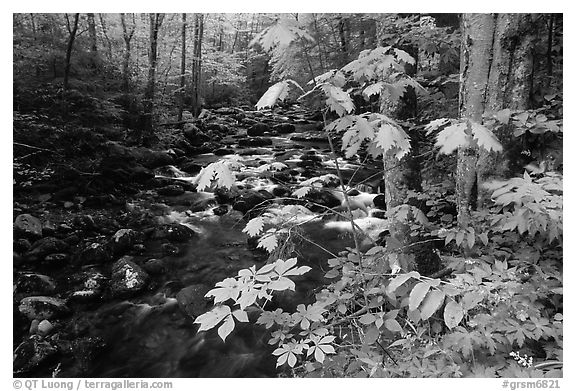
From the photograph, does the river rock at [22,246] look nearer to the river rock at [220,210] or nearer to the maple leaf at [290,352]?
the river rock at [220,210]

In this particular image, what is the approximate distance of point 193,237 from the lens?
5785 mm

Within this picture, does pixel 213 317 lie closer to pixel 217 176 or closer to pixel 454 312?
pixel 217 176

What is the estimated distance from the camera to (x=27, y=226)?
5.07 m

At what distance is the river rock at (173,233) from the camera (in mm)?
5570

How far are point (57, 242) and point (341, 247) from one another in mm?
4297

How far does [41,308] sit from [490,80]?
4.81 meters

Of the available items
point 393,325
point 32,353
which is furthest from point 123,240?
point 393,325

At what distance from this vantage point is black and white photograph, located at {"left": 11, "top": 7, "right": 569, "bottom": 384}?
1652 millimetres

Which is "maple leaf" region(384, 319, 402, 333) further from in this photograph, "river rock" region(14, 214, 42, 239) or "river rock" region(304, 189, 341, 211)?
"river rock" region(14, 214, 42, 239)

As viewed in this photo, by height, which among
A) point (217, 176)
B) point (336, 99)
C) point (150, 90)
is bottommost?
point (217, 176)

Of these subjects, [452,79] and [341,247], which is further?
[341,247]

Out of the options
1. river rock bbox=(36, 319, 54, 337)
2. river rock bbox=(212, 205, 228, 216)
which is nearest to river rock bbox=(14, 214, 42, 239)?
river rock bbox=(36, 319, 54, 337)
